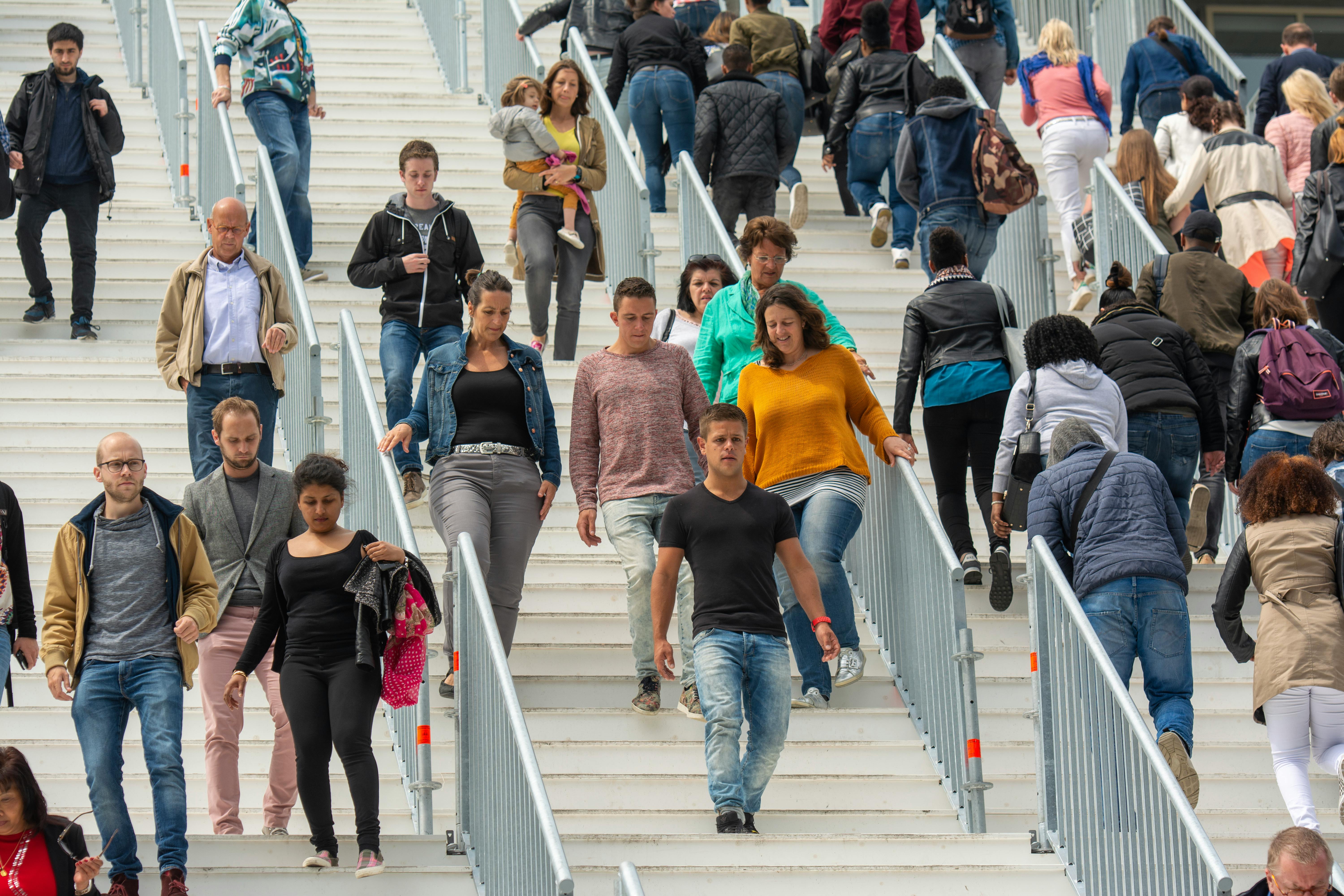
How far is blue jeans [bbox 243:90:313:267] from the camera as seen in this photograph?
10.6 meters

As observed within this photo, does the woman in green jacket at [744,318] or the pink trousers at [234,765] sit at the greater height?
the woman in green jacket at [744,318]

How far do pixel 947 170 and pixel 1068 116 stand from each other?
187 centimetres

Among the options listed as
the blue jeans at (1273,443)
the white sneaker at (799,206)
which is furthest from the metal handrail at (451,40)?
the blue jeans at (1273,443)

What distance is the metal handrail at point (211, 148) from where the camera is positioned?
34.0ft

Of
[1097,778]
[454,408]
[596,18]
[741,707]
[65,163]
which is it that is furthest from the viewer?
[596,18]

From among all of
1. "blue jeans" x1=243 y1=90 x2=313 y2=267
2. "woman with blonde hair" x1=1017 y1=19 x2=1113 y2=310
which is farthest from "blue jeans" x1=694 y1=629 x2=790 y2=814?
"woman with blonde hair" x1=1017 y1=19 x2=1113 y2=310

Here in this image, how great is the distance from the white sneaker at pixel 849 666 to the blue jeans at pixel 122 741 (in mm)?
2567

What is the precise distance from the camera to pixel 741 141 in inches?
428

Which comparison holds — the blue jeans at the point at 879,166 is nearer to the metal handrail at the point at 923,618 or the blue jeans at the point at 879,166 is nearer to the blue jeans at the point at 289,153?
the blue jeans at the point at 289,153

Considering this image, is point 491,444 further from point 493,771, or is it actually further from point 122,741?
point 122,741

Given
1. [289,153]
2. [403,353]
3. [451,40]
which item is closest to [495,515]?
[403,353]

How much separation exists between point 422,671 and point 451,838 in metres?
0.57

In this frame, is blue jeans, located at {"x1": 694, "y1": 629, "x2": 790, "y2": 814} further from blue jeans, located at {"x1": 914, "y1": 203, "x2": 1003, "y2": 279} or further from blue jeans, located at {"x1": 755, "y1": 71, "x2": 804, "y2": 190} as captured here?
blue jeans, located at {"x1": 755, "y1": 71, "x2": 804, "y2": 190}

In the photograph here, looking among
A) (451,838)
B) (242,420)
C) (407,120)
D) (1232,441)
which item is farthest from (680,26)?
(451,838)
